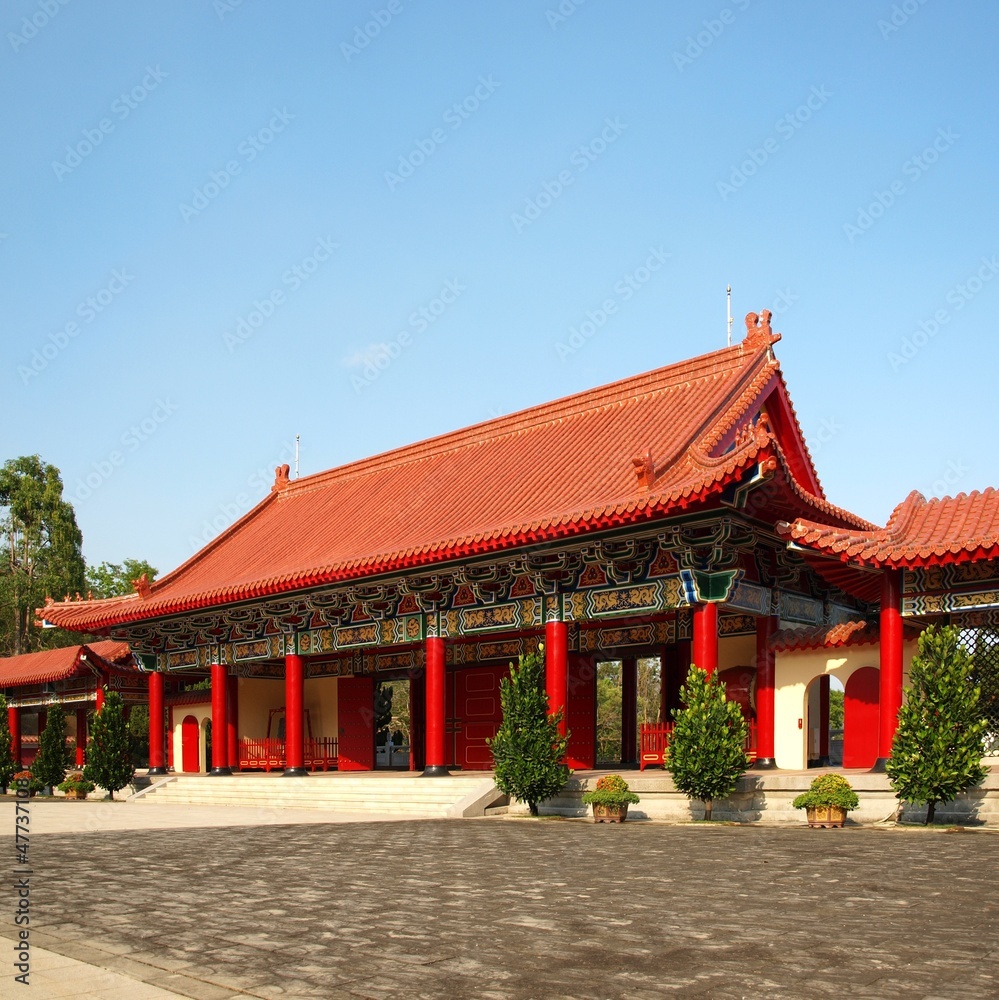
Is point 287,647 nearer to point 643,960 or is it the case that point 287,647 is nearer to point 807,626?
point 807,626

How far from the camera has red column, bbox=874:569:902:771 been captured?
13.8m

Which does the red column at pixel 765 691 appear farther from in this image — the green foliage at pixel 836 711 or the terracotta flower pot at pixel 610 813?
the green foliage at pixel 836 711

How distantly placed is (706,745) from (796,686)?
3.58 m

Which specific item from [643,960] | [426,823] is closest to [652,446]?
[426,823]

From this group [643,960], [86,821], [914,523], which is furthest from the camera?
[86,821]

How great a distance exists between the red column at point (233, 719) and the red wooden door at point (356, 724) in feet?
7.68

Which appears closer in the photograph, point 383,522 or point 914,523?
point 914,523

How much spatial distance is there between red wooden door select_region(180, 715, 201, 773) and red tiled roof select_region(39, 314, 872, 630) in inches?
148

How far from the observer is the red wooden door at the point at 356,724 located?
2467 centimetres

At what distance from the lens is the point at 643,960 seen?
5.77 metres

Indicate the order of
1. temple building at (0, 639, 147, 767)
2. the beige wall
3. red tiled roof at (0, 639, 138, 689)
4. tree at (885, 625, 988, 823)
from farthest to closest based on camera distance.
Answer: temple building at (0, 639, 147, 767), red tiled roof at (0, 639, 138, 689), the beige wall, tree at (885, 625, 988, 823)

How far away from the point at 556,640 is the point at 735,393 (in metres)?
4.84

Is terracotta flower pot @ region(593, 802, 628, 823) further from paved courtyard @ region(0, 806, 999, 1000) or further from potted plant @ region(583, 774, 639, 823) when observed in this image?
paved courtyard @ region(0, 806, 999, 1000)

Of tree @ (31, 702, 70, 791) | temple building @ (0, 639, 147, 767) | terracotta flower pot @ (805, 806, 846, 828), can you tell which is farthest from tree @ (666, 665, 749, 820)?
temple building @ (0, 639, 147, 767)
